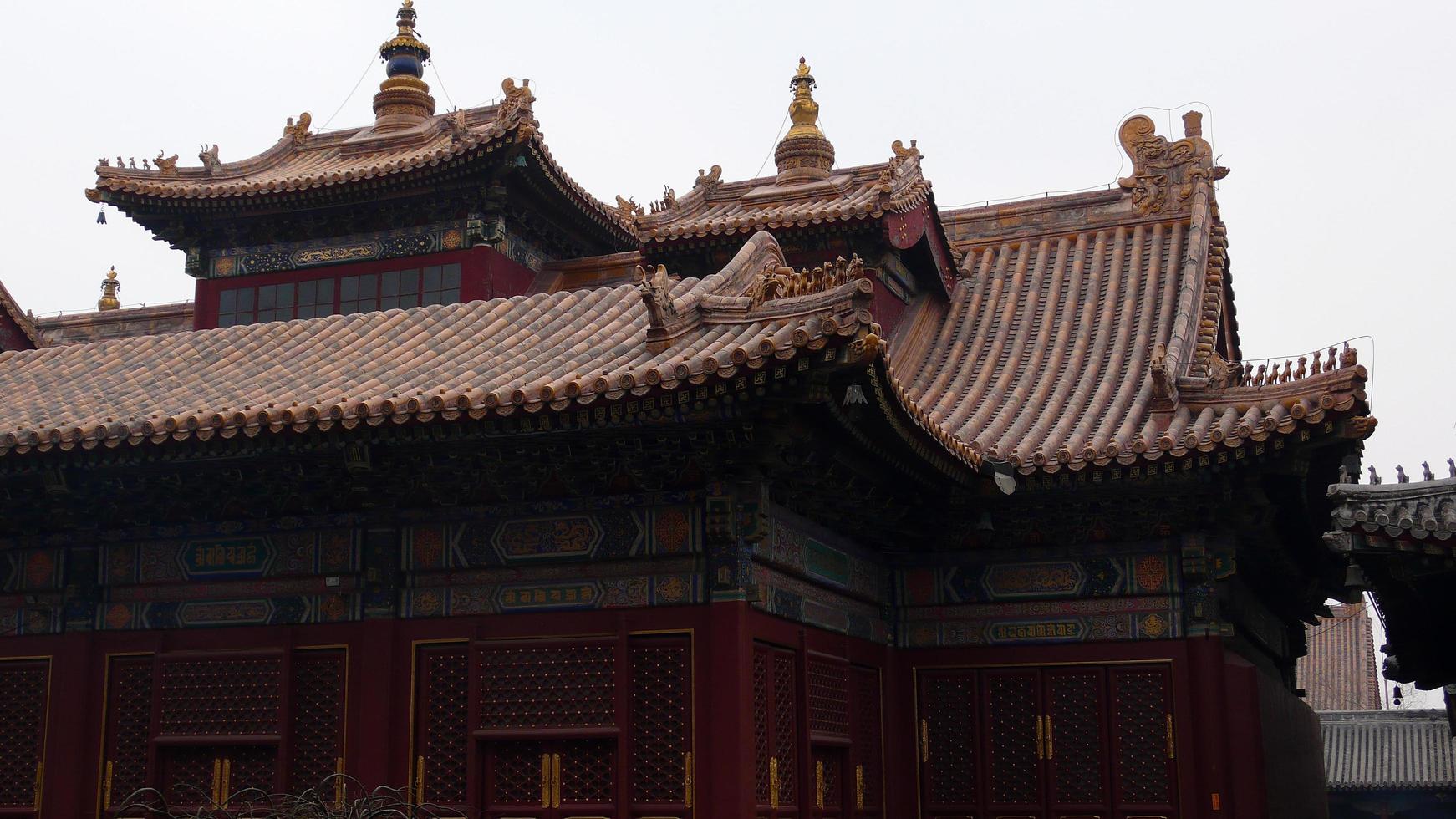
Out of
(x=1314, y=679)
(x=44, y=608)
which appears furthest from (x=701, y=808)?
(x=1314, y=679)

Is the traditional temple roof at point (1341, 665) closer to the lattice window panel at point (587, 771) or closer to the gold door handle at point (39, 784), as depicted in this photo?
the lattice window panel at point (587, 771)

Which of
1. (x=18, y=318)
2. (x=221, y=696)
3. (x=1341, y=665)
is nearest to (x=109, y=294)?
(x=18, y=318)

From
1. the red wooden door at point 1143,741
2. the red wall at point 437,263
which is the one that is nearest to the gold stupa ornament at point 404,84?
the red wall at point 437,263

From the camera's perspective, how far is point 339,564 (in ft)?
42.6

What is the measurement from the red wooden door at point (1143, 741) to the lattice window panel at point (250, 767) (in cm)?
707

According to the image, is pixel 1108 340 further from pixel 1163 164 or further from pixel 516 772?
pixel 516 772

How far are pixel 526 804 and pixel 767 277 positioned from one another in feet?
14.1

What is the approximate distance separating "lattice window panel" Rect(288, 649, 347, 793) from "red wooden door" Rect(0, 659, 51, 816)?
2377 mm

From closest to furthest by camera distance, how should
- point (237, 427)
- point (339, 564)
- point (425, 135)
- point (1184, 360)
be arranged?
point (237, 427)
point (339, 564)
point (1184, 360)
point (425, 135)

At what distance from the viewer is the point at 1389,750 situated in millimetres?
35875

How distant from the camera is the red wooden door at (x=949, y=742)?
47.6 feet

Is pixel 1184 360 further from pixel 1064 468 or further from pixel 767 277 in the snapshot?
pixel 767 277

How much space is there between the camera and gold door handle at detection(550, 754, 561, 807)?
12.0 meters

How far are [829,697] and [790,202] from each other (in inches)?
284
